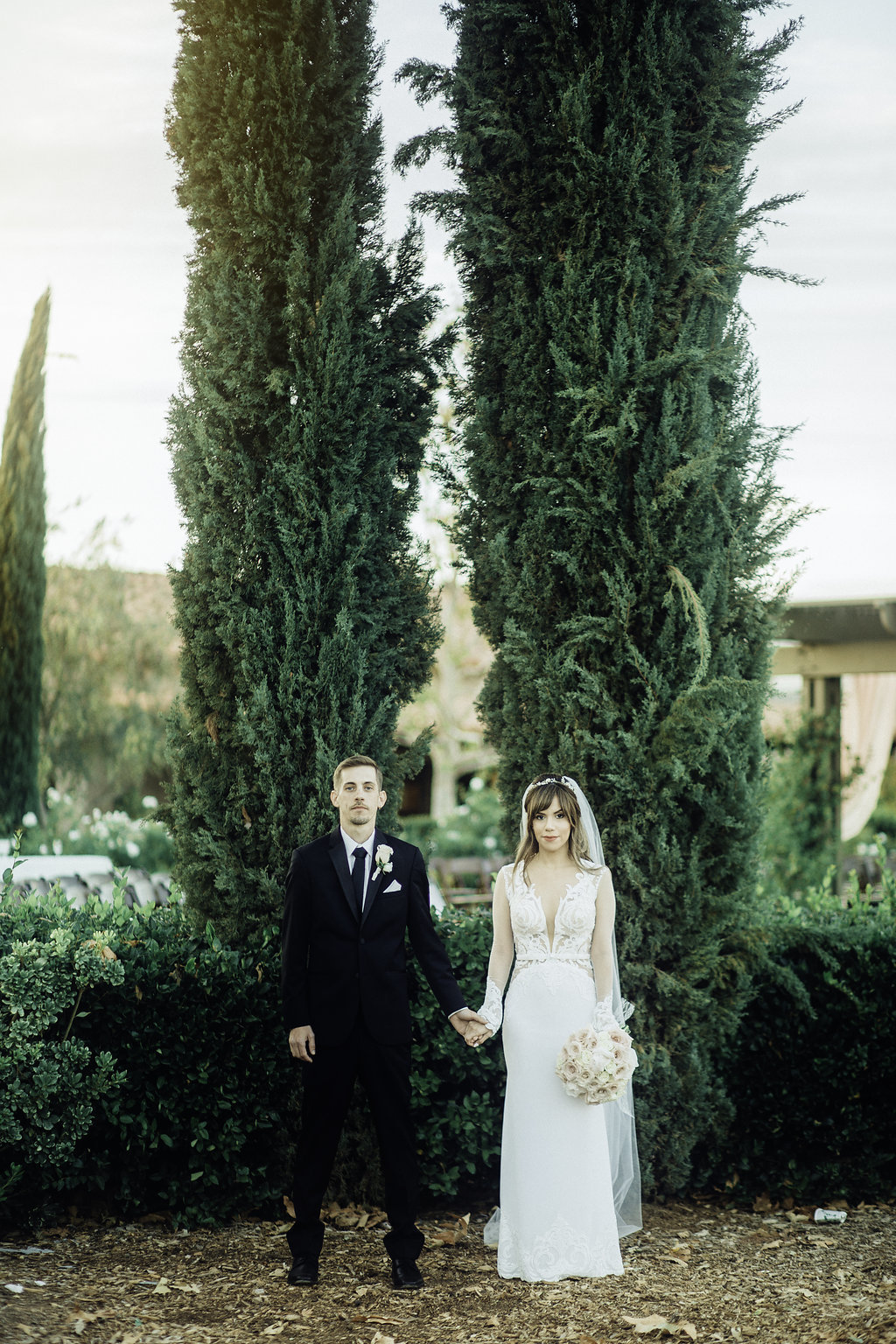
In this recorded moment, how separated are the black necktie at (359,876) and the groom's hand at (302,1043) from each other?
0.52 meters

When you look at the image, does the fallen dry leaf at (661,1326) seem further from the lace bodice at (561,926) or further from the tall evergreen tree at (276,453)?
the tall evergreen tree at (276,453)

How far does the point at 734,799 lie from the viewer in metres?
5.43

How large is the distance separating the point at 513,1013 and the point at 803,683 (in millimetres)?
9843

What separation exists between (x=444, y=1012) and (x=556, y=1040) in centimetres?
47

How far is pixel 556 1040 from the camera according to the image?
14.5ft

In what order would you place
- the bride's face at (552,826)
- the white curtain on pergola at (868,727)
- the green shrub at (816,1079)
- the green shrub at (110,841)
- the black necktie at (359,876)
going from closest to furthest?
the black necktie at (359,876) → the bride's face at (552,826) → the green shrub at (816,1079) → the green shrub at (110,841) → the white curtain on pergola at (868,727)

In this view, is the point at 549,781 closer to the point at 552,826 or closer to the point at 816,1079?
the point at 552,826

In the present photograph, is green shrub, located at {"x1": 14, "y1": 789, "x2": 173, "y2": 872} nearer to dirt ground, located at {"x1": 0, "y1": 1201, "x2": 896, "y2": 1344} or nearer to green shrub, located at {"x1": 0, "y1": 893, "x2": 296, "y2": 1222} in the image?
green shrub, located at {"x1": 0, "y1": 893, "x2": 296, "y2": 1222}

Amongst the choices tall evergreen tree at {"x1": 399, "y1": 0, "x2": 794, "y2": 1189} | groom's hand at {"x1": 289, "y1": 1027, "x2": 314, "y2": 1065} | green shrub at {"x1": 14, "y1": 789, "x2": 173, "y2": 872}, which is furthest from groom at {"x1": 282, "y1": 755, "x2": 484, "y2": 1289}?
green shrub at {"x1": 14, "y1": 789, "x2": 173, "y2": 872}

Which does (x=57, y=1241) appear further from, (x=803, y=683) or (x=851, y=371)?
(x=851, y=371)

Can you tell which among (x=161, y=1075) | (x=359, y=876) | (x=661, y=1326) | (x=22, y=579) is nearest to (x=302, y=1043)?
(x=359, y=876)

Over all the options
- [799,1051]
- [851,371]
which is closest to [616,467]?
[799,1051]

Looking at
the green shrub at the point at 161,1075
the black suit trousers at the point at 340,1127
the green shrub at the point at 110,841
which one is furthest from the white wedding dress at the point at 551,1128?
the green shrub at the point at 110,841

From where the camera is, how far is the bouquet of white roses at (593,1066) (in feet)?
13.8
